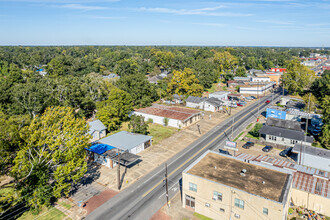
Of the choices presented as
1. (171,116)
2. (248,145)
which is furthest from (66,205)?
(171,116)

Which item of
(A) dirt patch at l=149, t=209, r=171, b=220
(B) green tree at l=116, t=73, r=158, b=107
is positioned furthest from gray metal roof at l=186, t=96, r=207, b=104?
(A) dirt patch at l=149, t=209, r=171, b=220

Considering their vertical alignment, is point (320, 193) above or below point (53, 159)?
below

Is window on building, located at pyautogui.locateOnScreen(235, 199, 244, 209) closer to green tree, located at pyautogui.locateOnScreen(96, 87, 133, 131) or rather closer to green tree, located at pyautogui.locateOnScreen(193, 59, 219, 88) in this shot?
green tree, located at pyautogui.locateOnScreen(96, 87, 133, 131)

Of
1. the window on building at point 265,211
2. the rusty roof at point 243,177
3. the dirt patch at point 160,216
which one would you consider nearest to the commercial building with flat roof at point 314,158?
the rusty roof at point 243,177

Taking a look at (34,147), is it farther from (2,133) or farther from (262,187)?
(262,187)

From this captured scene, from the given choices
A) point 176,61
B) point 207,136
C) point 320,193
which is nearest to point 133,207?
point 320,193

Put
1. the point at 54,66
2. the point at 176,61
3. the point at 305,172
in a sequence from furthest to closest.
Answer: the point at 176,61, the point at 54,66, the point at 305,172

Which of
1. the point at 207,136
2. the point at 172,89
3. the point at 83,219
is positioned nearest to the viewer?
the point at 83,219
